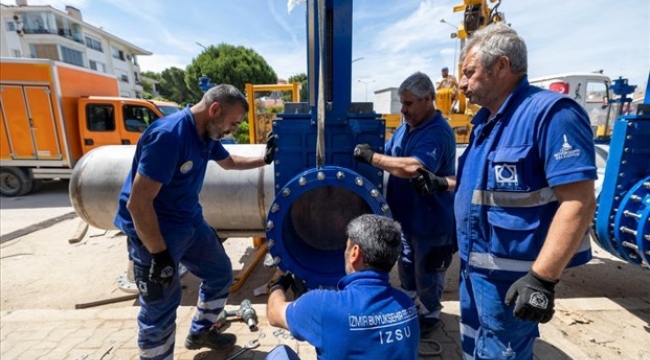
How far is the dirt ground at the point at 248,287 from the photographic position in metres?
2.27

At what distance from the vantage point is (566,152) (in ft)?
3.60

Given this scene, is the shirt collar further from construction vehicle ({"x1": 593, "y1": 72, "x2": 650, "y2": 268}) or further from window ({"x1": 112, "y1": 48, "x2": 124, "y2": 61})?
window ({"x1": 112, "y1": 48, "x2": 124, "y2": 61})

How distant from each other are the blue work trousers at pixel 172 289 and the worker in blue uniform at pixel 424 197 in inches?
49.0

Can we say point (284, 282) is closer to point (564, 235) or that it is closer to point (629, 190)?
point (564, 235)

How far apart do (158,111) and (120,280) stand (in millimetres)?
4776

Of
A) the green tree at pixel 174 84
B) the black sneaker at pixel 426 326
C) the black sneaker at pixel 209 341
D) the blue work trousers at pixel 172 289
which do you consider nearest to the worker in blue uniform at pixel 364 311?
the blue work trousers at pixel 172 289

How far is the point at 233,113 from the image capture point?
5.91 feet

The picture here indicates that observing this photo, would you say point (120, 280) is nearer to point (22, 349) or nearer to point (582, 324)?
point (22, 349)

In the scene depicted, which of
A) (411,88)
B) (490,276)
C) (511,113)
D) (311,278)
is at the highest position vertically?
(411,88)

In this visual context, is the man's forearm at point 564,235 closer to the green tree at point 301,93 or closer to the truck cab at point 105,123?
the green tree at point 301,93

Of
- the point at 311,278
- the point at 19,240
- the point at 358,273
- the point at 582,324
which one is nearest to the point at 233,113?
the point at 311,278

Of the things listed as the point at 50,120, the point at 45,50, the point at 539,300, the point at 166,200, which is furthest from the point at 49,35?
the point at 539,300

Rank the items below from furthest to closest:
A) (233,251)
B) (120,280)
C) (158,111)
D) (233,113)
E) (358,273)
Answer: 1. (158,111)
2. (233,251)
3. (120,280)
4. (233,113)
5. (358,273)

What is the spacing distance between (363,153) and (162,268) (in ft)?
3.92
